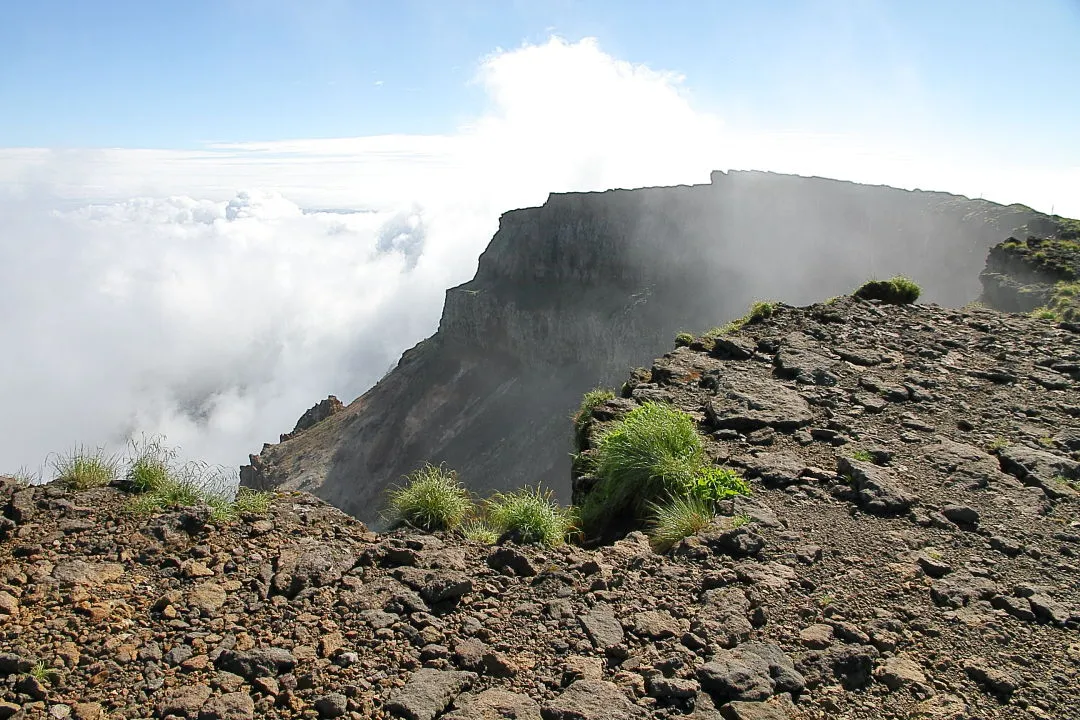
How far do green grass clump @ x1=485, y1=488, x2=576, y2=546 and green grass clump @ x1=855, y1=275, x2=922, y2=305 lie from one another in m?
11.1

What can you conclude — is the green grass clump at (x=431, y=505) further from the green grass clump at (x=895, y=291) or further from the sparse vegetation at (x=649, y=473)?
the green grass clump at (x=895, y=291)

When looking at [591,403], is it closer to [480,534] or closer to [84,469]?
[480,534]

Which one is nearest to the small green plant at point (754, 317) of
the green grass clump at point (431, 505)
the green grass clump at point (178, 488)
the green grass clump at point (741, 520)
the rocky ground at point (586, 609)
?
the rocky ground at point (586, 609)

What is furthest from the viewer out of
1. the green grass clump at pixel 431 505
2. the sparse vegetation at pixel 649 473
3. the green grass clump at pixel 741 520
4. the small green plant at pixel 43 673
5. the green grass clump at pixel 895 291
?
the green grass clump at pixel 895 291

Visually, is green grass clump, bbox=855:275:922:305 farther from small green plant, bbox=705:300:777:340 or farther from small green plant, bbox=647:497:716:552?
small green plant, bbox=647:497:716:552

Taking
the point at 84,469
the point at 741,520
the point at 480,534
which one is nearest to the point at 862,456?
the point at 741,520

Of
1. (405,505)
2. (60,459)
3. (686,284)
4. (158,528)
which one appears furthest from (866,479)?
(686,284)

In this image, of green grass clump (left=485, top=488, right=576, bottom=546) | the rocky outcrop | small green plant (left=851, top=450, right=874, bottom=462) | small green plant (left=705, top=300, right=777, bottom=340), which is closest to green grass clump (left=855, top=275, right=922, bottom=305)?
small green plant (left=705, top=300, right=777, bottom=340)

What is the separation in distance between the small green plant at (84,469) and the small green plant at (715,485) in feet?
17.8

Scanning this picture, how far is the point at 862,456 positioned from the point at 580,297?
58.4 meters

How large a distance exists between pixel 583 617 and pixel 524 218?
216 ft

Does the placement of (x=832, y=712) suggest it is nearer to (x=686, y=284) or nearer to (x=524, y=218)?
(x=686, y=284)

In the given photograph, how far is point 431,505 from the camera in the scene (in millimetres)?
6980

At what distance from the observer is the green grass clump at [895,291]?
1541cm
